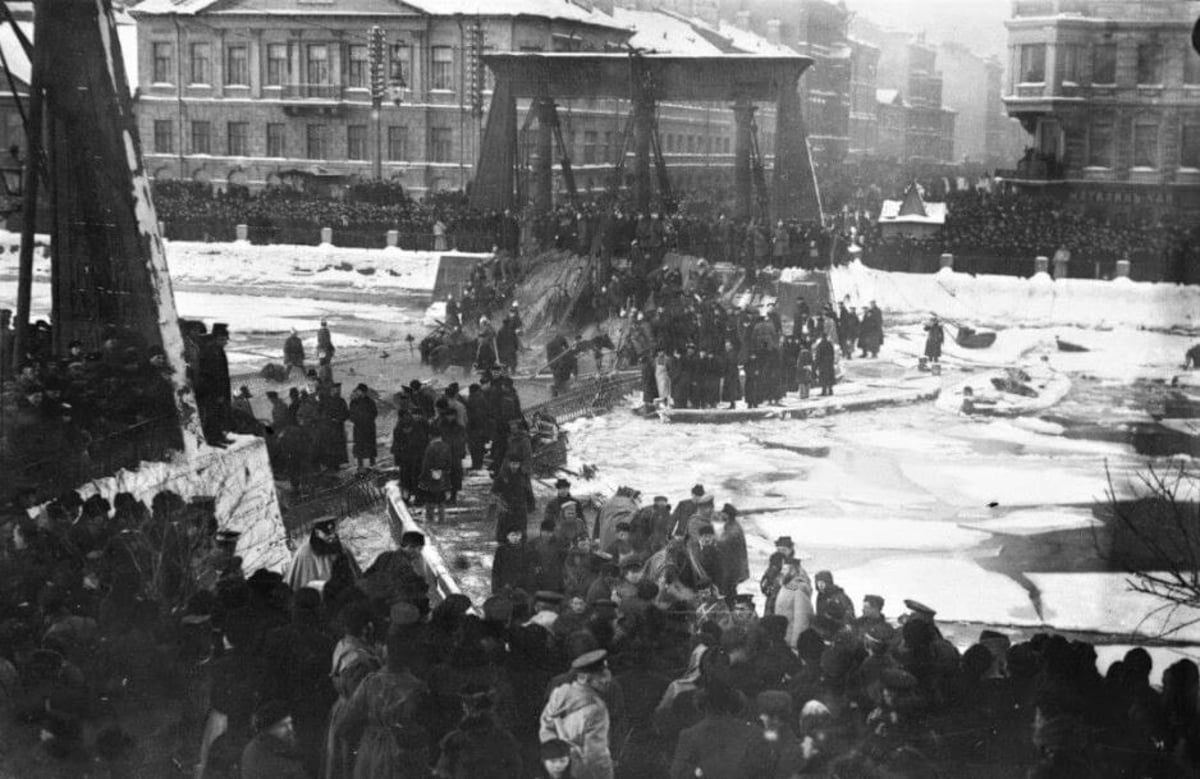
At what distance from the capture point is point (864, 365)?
85.9 feet

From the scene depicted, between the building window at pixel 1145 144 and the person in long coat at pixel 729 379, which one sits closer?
the person in long coat at pixel 729 379

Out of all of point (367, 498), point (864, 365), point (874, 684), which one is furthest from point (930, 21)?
point (874, 684)

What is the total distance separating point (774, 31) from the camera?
43.9 m

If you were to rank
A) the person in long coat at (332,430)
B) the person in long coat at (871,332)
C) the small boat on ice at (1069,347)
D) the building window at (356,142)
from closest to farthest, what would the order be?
the person in long coat at (332,430) → the building window at (356,142) → the person in long coat at (871,332) → the small boat on ice at (1069,347)

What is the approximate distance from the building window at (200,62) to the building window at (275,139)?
132 cm

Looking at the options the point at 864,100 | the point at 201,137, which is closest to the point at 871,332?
the point at 201,137

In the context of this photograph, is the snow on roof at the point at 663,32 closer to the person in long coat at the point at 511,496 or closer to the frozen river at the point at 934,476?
the frozen river at the point at 934,476

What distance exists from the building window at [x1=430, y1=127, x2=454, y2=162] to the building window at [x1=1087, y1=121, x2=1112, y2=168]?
12396mm

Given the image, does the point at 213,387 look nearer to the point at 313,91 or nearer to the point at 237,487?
the point at 237,487

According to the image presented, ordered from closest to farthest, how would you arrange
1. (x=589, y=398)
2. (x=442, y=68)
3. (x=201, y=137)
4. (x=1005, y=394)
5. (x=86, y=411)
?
(x=86, y=411) < (x=589, y=398) < (x=1005, y=394) < (x=201, y=137) < (x=442, y=68)

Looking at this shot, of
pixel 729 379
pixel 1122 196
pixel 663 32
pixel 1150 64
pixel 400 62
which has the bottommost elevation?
pixel 729 379

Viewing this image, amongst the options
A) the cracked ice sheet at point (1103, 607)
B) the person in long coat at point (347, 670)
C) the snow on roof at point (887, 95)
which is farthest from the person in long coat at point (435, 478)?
the snow on roof at point (887, 95)

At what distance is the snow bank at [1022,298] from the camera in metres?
30.1

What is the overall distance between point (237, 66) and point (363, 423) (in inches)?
362
